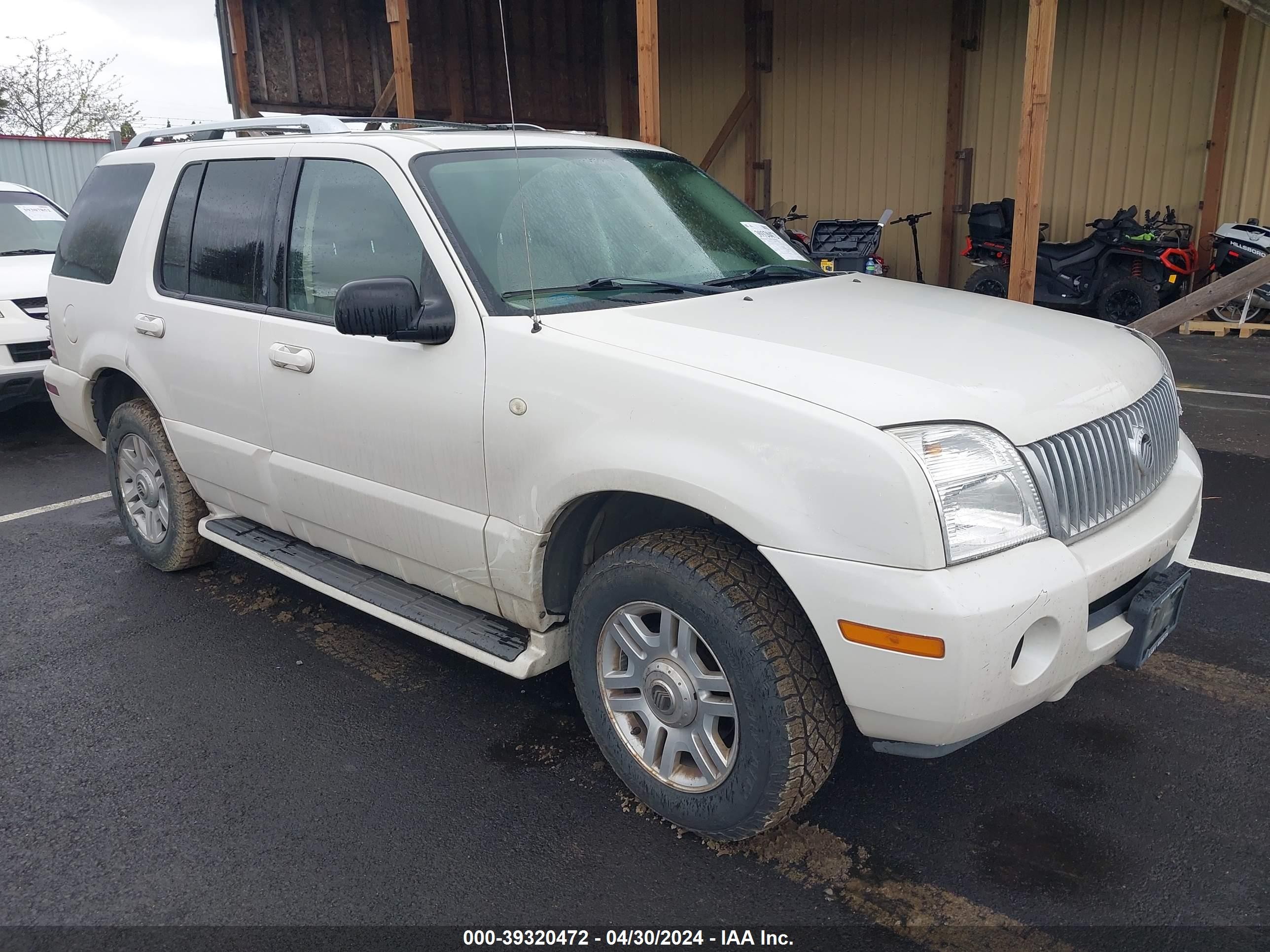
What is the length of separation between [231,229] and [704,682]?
2673 mm

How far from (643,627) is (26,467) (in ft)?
19.6

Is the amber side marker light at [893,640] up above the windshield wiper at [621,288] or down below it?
below

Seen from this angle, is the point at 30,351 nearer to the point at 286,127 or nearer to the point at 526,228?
the point at 286,127

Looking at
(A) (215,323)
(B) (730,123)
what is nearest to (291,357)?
(A) (215,323)

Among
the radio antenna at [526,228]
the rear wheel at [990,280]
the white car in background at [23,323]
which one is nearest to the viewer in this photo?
the radio antenna at [526,228]

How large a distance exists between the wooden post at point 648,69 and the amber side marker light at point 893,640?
22.1 feet

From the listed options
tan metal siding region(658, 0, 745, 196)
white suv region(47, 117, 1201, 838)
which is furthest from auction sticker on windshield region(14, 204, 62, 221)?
tan metal siding region(658, 0, 745, 196)

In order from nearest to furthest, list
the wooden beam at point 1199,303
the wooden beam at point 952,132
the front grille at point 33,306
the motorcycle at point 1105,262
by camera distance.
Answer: the wooden beam at point 1199,303 → the front grille at point 33,306 → the motorcycle at point 1105,262 → the wooden beam at point 952,132

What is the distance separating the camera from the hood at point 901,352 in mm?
2471

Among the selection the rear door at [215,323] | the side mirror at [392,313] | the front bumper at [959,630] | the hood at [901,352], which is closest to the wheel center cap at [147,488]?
the rear door at [215,323]

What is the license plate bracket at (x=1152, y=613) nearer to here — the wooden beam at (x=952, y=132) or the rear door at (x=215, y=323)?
the rear door at (x=215, y=323)

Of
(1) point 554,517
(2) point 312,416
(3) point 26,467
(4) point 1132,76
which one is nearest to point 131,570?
(2) point 312,416

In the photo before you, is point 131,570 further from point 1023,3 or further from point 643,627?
point 1023,3

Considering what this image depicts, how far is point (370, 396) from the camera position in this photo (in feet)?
11.0
